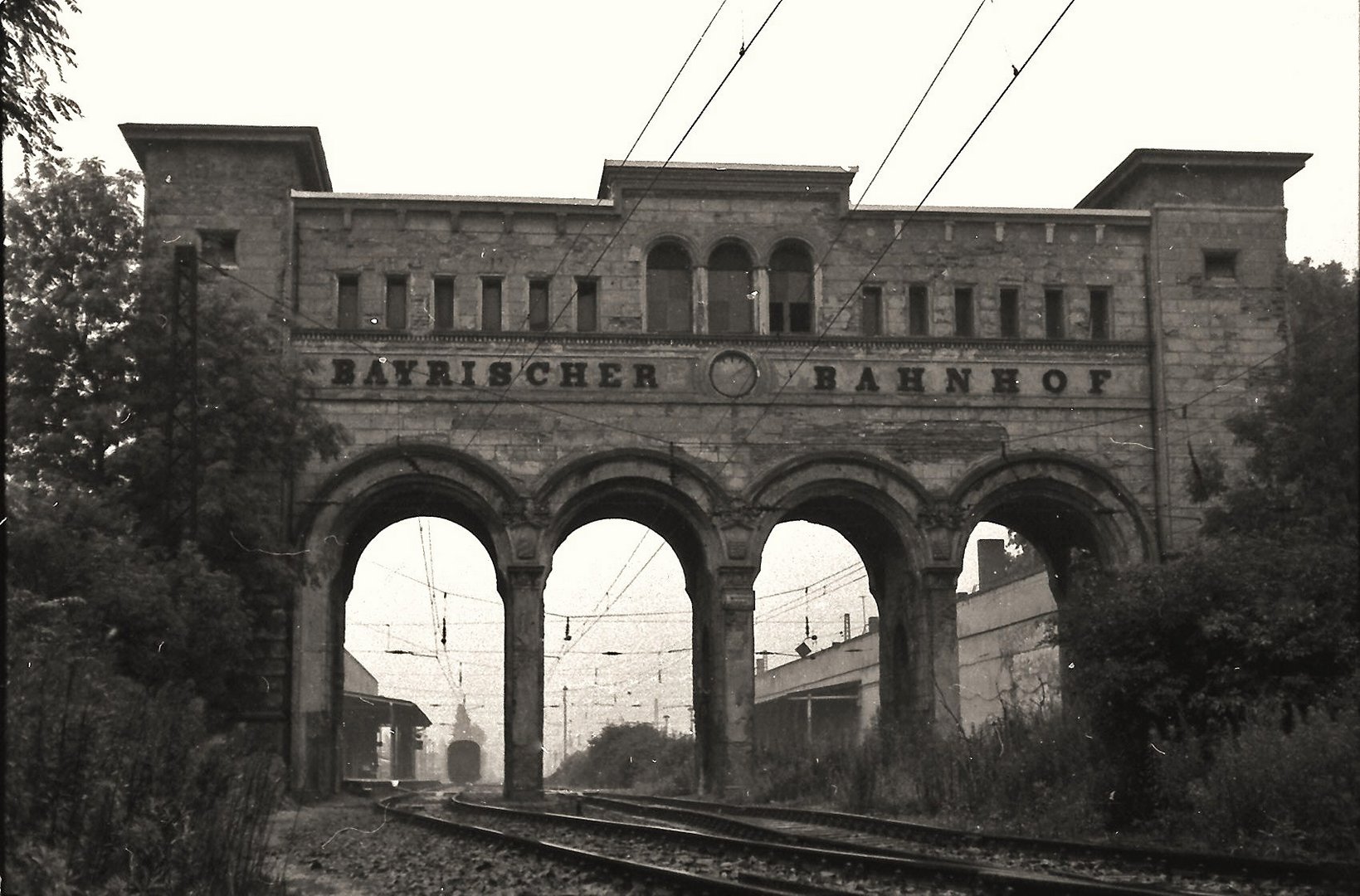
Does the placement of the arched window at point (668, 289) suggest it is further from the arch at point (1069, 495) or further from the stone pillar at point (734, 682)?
the arch at point (1069, 495)

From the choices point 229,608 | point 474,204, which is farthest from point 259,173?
point 229,608

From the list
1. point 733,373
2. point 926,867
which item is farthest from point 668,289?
point 926,867

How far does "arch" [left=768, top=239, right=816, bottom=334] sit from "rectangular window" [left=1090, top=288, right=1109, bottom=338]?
5.59m

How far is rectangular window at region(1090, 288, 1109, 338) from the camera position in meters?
30.5

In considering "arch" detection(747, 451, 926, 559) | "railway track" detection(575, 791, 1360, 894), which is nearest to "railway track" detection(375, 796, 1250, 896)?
"railway track" detection(575, 791, 1360, 894)

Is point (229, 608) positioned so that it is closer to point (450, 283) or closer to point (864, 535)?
point (450, 283)

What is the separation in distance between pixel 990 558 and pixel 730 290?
26428mm

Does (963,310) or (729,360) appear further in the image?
(963,310)

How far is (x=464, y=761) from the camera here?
91.0 meters

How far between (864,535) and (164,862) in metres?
23.7

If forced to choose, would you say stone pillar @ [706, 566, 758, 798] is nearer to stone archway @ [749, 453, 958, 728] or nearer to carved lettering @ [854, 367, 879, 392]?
stone archway @ [749, 453, 958, 728]

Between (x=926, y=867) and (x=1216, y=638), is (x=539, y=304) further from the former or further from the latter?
(x=926, y=867)

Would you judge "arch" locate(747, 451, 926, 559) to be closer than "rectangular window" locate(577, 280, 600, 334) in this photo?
Yes

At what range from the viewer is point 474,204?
29547 millimetres
